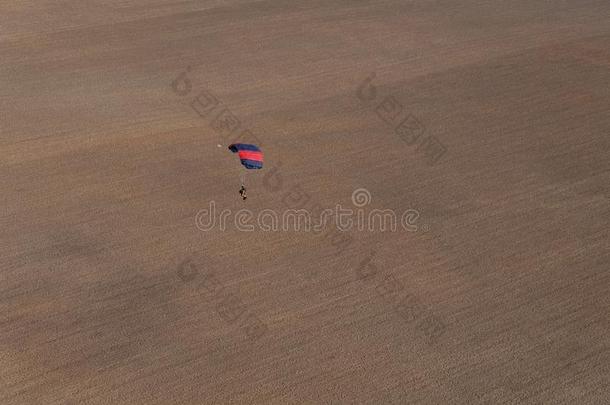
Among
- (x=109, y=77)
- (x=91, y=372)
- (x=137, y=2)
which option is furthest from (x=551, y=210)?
(x=137, y=2)

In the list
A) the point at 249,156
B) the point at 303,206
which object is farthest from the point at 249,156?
the point at 303,206

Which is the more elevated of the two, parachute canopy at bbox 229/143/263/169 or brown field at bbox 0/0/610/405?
parachute canopy at bbox 229/143/263/169

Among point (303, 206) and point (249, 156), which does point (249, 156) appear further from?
point (303, 206)

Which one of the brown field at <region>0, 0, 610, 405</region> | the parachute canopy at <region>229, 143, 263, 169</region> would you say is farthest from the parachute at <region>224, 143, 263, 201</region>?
the brown field at <region>0, 0, 610, 405</region>

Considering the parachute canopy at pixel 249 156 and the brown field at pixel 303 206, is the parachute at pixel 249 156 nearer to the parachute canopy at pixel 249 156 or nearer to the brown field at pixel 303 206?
the parachute canopy at pixel 249 156

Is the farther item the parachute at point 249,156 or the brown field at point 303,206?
the parachute at point 249,156

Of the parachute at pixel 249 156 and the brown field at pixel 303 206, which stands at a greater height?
the parachute at pixel 249 156

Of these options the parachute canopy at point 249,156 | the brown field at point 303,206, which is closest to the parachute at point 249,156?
the parachute canopy at point 249,156

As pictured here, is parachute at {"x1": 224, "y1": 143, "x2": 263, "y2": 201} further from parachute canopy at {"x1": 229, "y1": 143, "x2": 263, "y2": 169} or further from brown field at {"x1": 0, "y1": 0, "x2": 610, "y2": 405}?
brown field at {"x1": 0, "y1": 0, "x2": 610, "y2": 405}
